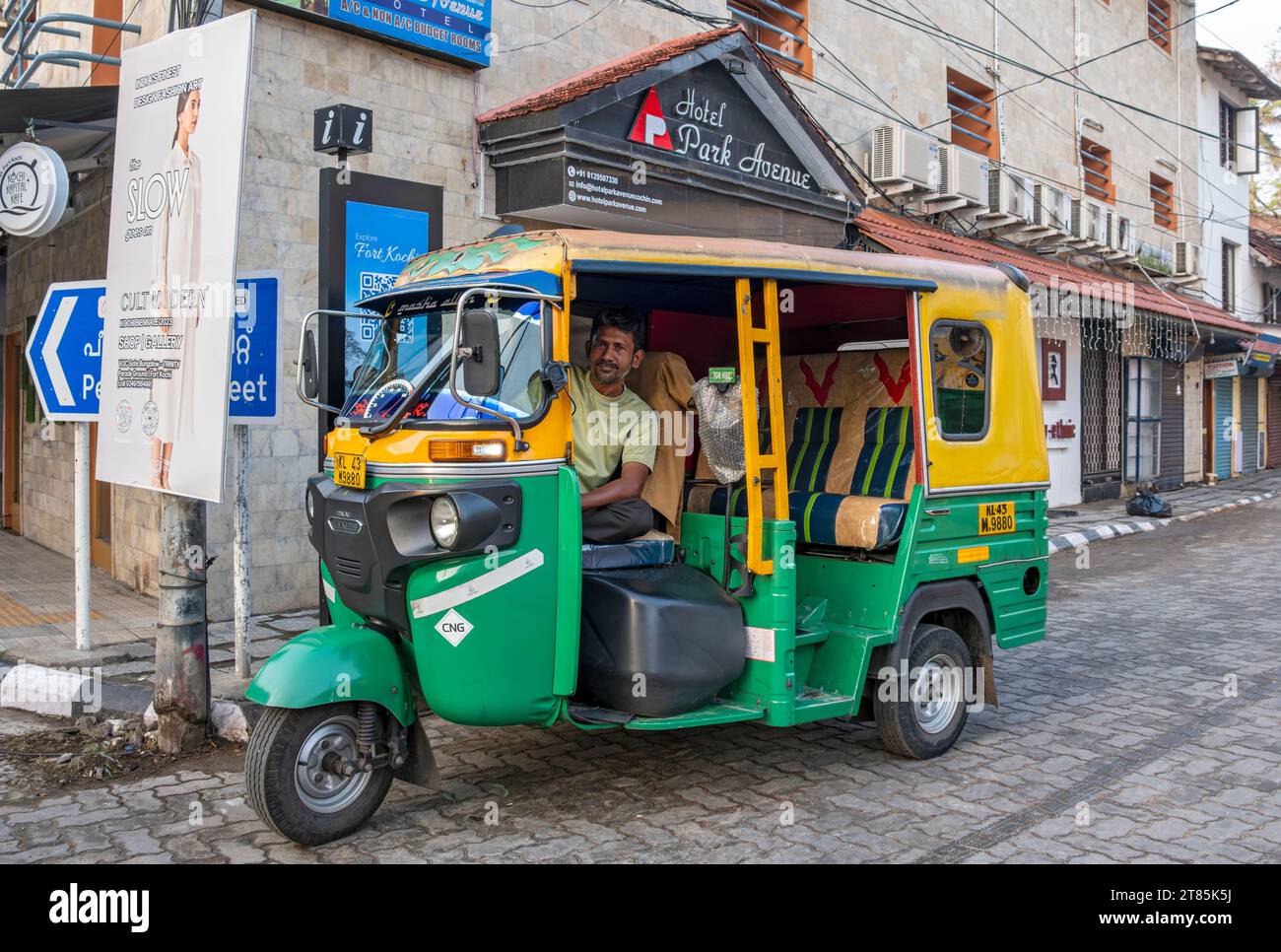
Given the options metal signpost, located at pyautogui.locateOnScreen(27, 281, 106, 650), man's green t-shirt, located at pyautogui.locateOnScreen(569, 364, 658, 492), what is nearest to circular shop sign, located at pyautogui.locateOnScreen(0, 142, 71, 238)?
metal signpost, located at pyautogui.locateOnScreen(27, 281, 106, 650)

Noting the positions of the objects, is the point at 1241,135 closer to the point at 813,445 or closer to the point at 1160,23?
the point at 1160,23

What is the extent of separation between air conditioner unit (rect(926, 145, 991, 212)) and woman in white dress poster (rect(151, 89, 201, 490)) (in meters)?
12.1

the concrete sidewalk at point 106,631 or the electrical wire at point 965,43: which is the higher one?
the electrical wire at point 965,43

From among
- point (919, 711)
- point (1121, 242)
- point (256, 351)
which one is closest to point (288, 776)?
point (919, 711)

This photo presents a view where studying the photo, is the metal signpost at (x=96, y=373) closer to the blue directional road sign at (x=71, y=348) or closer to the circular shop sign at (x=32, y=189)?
the blue directional road sign at (x=71, y=348)

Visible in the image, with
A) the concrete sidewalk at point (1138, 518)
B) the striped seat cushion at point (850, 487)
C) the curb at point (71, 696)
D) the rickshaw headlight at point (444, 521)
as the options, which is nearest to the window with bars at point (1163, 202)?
the concrete sidewalk at point (1138, 518)

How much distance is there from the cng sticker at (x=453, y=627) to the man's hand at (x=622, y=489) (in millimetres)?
843

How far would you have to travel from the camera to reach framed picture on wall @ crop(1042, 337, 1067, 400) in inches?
687

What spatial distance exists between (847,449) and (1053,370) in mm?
12769

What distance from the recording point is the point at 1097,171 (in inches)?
851

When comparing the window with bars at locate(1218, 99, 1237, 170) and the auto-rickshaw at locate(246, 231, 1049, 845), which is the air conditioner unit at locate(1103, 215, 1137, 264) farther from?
the auto-rickshaw at locate(246, 231, 1049, 845)

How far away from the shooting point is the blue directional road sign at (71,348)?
6867 mm
